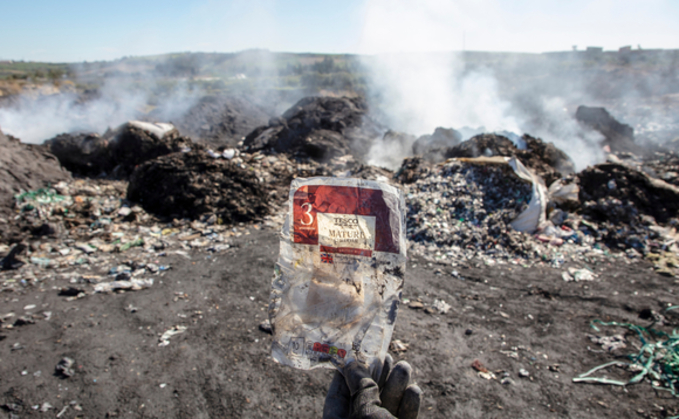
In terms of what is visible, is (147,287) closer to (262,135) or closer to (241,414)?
(241,414)

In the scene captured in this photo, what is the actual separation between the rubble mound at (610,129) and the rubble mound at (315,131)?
9298 millimetres

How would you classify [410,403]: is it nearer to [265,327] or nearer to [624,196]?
[265,327]

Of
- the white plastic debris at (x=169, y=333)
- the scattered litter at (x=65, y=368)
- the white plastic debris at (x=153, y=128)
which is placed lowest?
the white plastic debris at (x=169, y=333)

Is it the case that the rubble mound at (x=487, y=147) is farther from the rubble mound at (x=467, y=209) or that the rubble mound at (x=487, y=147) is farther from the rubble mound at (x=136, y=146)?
the rubble mound at (x=136, y=146)

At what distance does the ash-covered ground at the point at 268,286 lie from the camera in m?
2.24

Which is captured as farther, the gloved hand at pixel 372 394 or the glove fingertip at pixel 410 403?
the glove fingertip at pixel 410 403

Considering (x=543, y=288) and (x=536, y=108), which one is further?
(x=536, y=108)

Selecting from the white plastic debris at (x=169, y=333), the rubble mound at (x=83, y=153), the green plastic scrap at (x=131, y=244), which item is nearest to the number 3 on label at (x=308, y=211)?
the white plastic debris at (x=169, y=333)

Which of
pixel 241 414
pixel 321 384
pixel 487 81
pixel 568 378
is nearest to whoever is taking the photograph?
pixel 241 414

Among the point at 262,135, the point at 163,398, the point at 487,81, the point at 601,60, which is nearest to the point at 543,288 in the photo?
the point at 163,398

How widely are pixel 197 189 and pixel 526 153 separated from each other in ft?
24.2

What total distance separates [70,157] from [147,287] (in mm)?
7327

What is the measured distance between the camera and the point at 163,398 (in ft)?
6.93

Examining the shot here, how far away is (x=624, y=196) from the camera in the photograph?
5898 millimetres
